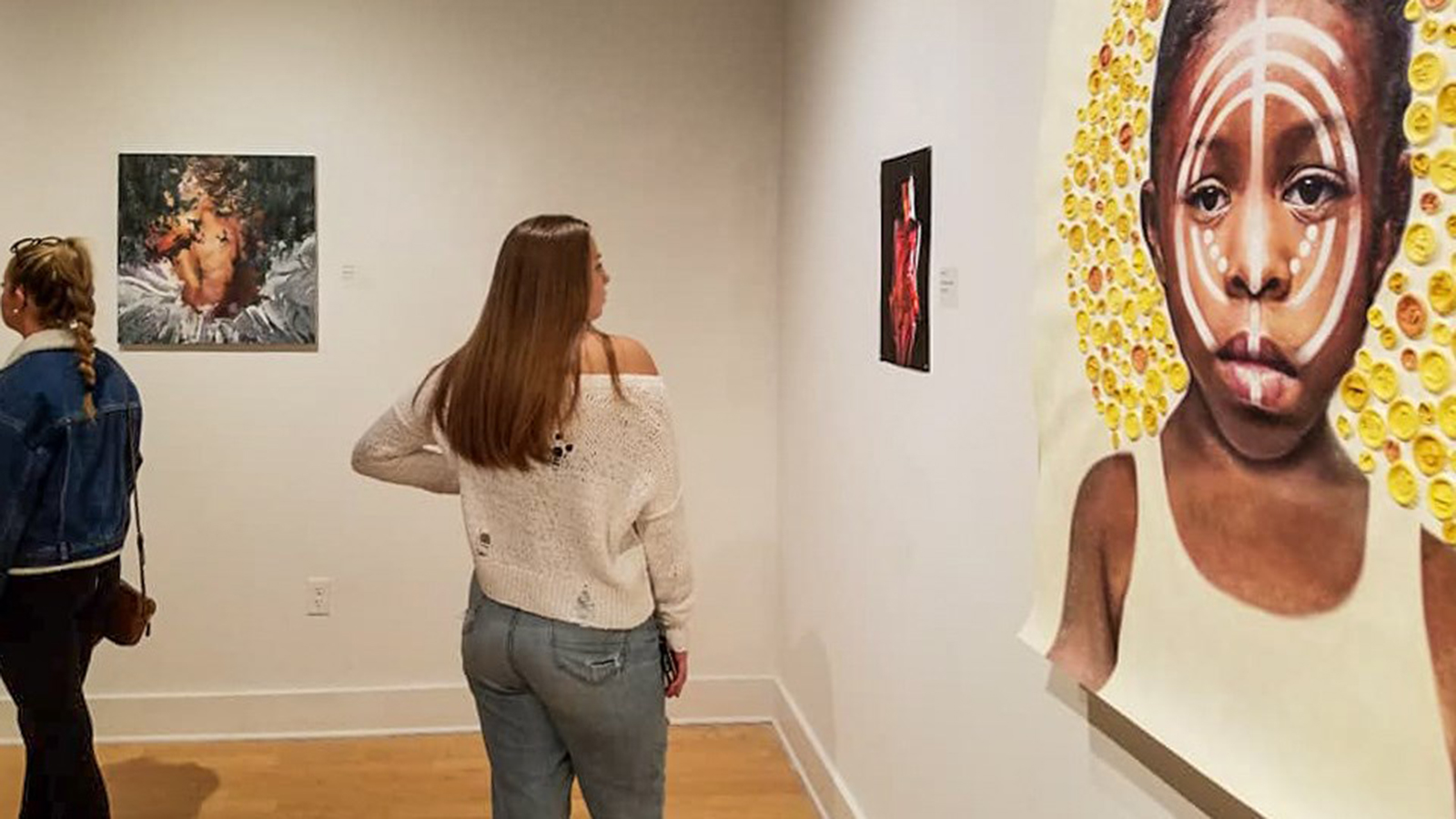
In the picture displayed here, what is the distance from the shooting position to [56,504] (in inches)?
111

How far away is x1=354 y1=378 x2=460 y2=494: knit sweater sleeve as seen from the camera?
239 cm

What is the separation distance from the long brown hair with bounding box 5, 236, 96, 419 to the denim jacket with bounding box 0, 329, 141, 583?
0.07 feet

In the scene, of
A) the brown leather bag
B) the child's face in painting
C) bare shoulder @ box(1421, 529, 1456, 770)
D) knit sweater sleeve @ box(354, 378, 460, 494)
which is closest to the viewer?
bare shoulder @ box(1421, 529, 1456, 770)

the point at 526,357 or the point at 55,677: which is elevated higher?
the point at 526,357

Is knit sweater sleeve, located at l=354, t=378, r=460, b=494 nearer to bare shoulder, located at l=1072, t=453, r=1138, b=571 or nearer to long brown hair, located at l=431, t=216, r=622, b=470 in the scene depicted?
long brown hair, located at l=431, t=216, r=622, b=470

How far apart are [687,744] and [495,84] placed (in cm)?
209

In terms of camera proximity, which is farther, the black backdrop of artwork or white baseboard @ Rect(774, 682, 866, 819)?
white baseboard @ Rect(774, 682, 866, 819)

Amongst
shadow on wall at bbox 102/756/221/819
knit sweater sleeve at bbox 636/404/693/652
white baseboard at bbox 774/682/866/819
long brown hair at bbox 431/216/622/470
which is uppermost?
long brown hair at bbox 431/216/622/470

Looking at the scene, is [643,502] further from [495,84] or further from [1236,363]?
[495,84]

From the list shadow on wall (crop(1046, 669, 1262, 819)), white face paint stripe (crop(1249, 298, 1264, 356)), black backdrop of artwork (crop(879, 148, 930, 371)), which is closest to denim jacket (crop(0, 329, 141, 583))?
black backdrop of artwork (crop(879, 148, 930, 371))

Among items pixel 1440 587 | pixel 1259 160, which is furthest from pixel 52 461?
pixel 1440 587

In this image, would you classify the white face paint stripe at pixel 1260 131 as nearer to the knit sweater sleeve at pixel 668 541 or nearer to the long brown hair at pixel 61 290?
the knit sweater sleeve at pixel 668 541

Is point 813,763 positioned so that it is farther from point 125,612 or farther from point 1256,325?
point 1256,325

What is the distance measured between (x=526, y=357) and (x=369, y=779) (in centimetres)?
216
